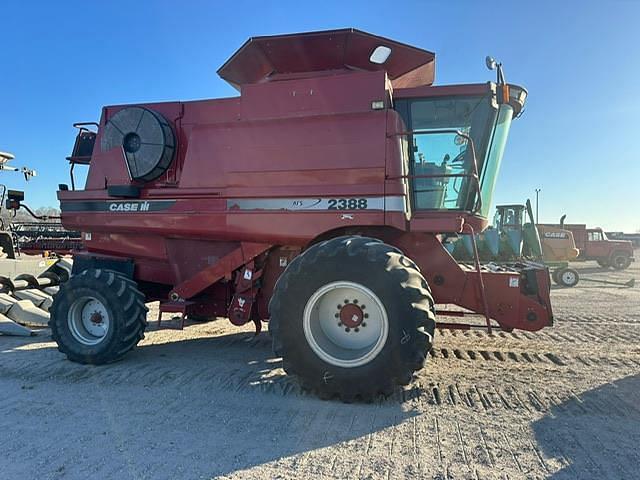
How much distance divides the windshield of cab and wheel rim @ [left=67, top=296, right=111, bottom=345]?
3.89 metres

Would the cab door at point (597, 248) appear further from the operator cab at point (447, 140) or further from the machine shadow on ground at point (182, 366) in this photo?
the machine shadow on ground at point (182, 366)

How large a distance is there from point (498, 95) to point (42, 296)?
27.2ft

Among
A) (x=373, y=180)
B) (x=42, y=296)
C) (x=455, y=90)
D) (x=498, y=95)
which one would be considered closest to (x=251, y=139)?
(x=373, y=180)

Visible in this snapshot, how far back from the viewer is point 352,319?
407 cm

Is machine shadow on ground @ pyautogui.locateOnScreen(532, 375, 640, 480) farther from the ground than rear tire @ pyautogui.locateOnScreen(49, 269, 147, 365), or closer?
A: closer

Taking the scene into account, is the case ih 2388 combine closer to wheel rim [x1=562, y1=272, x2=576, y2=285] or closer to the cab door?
wheel rim [x1=562, y1=272, x2=576, y2=285]

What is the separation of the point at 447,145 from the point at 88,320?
4692 millimetres

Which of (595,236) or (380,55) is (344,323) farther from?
(595,236)

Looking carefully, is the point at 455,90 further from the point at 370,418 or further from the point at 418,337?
the point at 370,418

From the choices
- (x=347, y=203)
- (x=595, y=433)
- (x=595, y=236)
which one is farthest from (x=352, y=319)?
(x=595, y=236)

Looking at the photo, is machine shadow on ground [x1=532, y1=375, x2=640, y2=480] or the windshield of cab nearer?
machine shadow on ground [x1=532, y1=375, x2=640, y2=480]

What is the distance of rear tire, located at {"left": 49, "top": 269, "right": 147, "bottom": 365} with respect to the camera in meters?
5.06

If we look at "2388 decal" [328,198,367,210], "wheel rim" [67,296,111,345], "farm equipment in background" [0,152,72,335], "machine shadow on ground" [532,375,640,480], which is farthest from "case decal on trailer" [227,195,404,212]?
"farm equipment in background" [0,152,72,335]

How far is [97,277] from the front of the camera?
521cm
